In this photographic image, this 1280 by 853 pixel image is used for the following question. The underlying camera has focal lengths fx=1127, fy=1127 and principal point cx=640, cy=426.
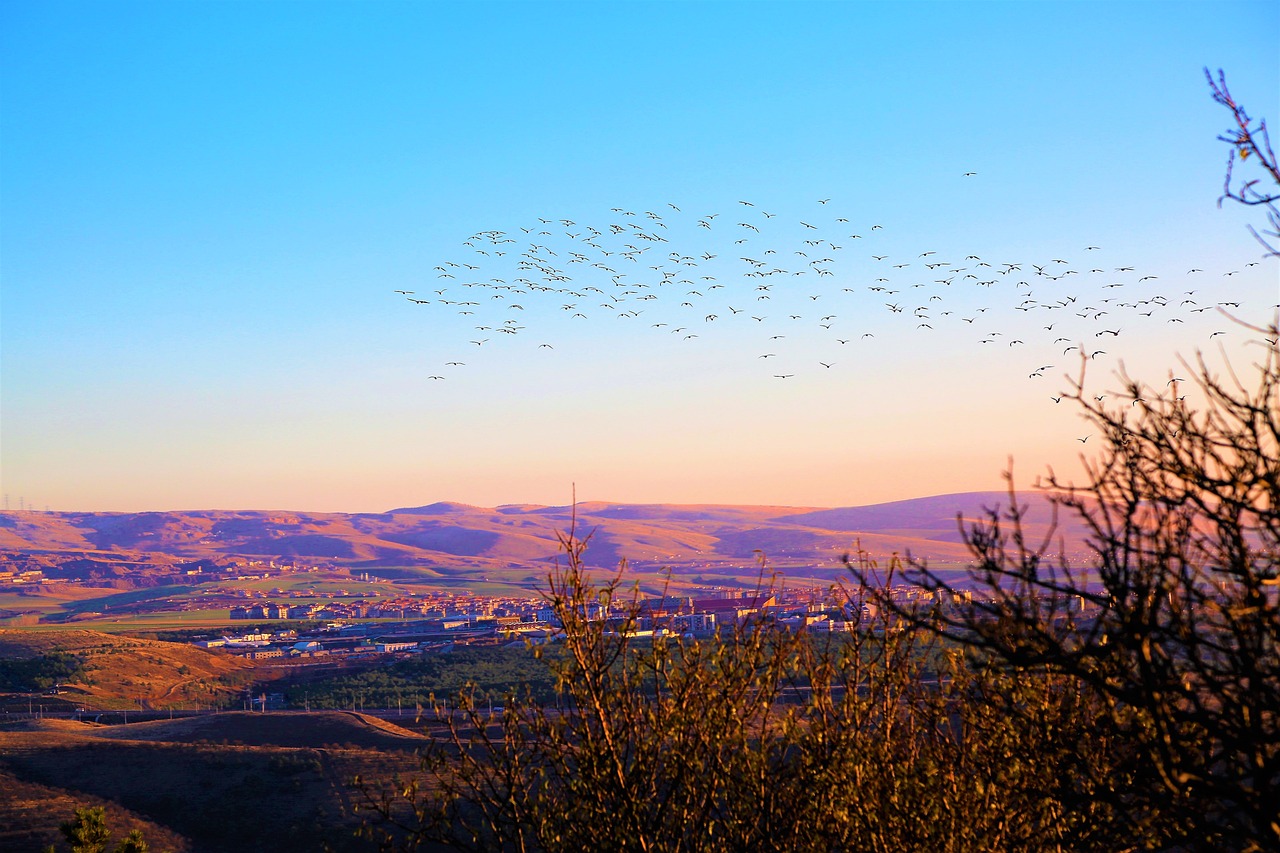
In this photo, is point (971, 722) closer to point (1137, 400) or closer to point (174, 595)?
point (1137, 400)

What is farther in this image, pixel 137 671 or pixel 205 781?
pixel 137 671

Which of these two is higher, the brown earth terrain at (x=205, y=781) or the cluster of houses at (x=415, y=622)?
the brown earth terrain at (x=205, y=781)

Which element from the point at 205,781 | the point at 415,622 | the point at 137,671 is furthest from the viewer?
the point at 415,622

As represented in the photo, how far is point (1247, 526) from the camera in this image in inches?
216

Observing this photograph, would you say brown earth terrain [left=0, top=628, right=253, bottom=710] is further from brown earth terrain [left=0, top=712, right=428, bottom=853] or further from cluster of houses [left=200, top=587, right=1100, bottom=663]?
brown earth terrain [left=0, top=712, right=428, bottom=853]

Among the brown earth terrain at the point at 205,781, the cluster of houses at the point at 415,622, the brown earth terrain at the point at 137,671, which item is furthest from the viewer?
the cluster of houses at the point at 415,622

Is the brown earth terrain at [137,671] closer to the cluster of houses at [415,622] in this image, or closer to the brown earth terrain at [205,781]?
the cluster of houses at [415,622]

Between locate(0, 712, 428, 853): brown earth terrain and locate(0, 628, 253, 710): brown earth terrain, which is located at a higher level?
locate(0, 712, 428, 853): brown earth terrain

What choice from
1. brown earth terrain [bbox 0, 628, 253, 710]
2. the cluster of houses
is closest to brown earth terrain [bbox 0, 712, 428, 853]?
the cluster of houses

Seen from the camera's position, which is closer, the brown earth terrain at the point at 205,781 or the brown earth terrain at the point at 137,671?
the brown earth terrain at the point at 205,781

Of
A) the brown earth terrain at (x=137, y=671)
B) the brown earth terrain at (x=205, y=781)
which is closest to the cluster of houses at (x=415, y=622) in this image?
the brown earth terrain at (x=137, y=671)

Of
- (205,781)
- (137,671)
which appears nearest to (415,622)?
(137,671)

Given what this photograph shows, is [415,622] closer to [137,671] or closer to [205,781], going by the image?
[137,671]

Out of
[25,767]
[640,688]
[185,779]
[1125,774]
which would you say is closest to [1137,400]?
[1125,774]
